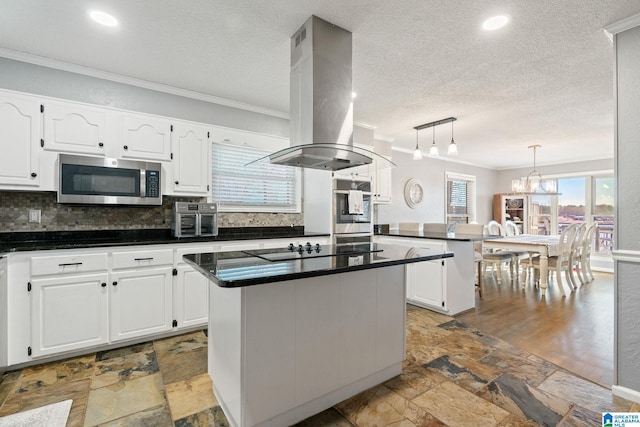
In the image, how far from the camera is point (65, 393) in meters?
2.02

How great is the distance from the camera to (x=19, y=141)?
248 cm

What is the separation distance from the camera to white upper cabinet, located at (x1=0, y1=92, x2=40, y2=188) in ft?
7.99

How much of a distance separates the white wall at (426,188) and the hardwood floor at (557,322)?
6.36 ft

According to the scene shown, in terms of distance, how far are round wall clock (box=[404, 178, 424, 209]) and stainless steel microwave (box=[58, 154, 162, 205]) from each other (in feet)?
14.8

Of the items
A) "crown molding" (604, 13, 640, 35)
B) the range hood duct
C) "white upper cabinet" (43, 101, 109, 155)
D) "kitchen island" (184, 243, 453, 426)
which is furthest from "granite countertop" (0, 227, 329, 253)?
"crown molding" (604, 13, 640, 35)

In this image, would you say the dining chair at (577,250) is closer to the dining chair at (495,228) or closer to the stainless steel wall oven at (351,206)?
the dining chair at (495,228)

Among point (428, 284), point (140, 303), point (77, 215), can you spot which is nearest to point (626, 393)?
point (428, 284)

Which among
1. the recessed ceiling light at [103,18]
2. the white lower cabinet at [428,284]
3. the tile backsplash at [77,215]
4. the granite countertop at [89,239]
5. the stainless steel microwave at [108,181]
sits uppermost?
the recessed ceiling light at [103,18]

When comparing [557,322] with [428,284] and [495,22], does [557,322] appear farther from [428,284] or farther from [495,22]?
[495,22]

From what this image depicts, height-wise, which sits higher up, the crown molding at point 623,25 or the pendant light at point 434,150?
the crown molding at point 623,25

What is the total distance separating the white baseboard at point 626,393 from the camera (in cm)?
193

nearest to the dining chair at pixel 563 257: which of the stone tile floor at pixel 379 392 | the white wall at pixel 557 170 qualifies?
the white wall at pixel 557 170

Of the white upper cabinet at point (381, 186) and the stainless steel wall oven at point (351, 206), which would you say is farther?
the white upper cabinet at point (381, 186)

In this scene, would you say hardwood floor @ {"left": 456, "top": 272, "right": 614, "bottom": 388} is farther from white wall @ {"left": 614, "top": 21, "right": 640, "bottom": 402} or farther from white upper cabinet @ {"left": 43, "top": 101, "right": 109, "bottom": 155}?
white upper cabinet @ {"left": 43, "top": 101, "right": 109, "bottom": 155}
